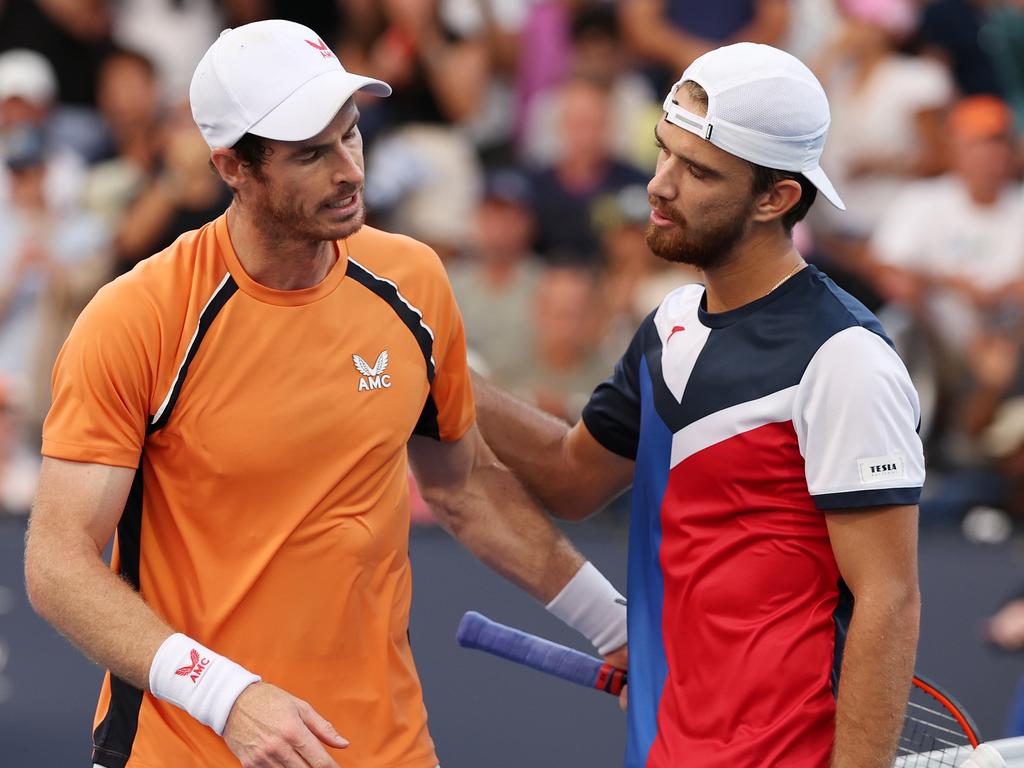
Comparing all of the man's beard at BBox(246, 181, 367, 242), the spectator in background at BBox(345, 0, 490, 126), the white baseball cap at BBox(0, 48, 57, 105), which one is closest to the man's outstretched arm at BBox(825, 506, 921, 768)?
the man's beard at BBox(246, 181, 367, 242)

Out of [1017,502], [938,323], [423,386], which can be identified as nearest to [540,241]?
[938,323]

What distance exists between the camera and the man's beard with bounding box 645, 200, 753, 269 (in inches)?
129

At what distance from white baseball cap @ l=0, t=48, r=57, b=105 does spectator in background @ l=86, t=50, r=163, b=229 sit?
0.98 feet

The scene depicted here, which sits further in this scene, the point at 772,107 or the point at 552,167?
the point at 552,167

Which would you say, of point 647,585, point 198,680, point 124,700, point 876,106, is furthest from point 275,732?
point 876,106

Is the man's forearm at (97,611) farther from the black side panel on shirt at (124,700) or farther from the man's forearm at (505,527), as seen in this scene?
the man's forearm at (505,527)

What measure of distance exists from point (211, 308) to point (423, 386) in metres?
0.52

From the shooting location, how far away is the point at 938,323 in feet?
29.5

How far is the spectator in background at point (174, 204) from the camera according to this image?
358 inches

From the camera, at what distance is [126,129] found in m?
9.53

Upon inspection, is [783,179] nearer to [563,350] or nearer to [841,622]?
[841,622]

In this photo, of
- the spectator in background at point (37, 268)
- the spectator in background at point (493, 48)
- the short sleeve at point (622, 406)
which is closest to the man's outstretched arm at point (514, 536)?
the short sleeve at point (622, 406)

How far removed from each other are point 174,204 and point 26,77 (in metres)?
1.17

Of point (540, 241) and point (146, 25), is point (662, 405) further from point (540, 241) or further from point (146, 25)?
point (146, 25)
